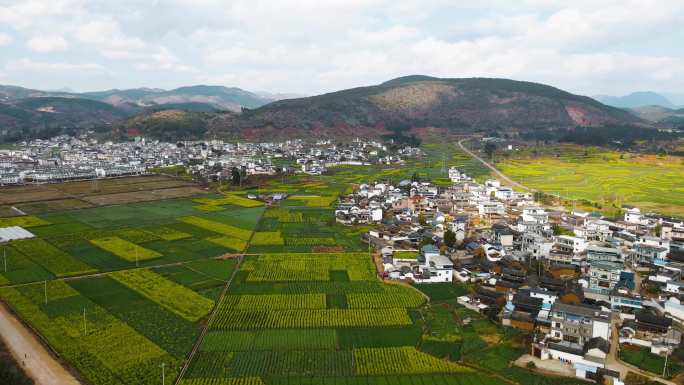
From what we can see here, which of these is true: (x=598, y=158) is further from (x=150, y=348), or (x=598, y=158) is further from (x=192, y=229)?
(x=150, y=348)

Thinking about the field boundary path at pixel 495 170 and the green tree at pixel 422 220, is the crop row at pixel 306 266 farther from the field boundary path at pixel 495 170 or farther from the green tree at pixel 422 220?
the field boundary path at pixel 495 170

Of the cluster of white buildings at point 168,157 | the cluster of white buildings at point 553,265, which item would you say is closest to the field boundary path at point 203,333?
the cluster of white buildings at point 553,265

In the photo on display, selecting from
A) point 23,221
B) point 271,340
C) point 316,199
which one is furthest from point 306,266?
point 23,221

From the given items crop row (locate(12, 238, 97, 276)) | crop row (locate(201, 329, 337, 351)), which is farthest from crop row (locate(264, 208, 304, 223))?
crop row (locate(201, 329, 337, 351))

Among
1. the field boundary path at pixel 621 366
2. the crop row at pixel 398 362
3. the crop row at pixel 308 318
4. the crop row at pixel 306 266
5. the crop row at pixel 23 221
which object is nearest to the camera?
the field boundary path at pixel 621 366

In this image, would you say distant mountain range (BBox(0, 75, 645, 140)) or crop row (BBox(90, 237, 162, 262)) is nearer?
crop row (BBox(90, 237, 162, 262))

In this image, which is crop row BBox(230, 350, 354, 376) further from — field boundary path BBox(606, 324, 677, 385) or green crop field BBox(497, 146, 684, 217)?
green crop field BBox(497, 146, 684, 217)

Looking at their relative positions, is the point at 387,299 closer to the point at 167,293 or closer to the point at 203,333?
the point at 203,333
